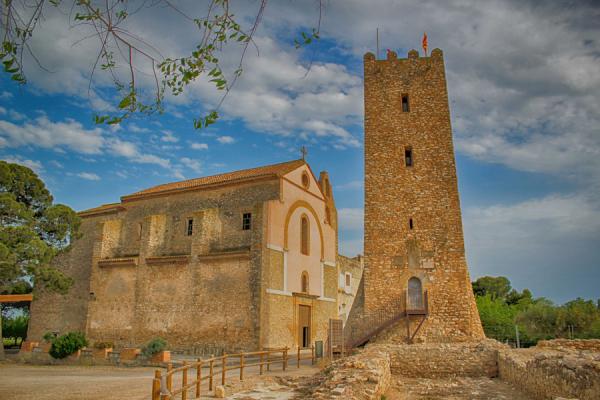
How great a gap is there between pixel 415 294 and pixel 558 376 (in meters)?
9.04

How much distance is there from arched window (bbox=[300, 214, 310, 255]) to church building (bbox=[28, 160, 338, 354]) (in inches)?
2.1

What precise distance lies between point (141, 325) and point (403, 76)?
17.0m

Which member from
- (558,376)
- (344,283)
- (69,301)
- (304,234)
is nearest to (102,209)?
(69,301)

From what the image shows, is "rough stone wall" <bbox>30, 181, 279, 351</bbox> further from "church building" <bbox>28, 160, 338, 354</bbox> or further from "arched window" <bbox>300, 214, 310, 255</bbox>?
"arched window" <bbox>300, 214, 310, 255</bbox>

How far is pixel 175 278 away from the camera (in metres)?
23.4

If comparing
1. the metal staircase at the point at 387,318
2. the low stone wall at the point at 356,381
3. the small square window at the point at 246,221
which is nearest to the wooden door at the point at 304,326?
the small square window at the point at 246,221

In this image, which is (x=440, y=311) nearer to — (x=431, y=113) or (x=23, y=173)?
(x=431, y=113)

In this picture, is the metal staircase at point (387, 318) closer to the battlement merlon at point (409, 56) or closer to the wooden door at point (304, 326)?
the wooden door at point (304, 326)

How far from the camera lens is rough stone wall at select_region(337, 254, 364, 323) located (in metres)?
35.6

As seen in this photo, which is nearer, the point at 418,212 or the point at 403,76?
the point at 418,212

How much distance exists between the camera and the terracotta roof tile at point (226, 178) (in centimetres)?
2402

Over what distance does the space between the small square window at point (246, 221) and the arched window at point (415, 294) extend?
838 cm

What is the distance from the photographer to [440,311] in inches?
702

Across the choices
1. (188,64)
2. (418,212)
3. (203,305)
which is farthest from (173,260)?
(188,64)
